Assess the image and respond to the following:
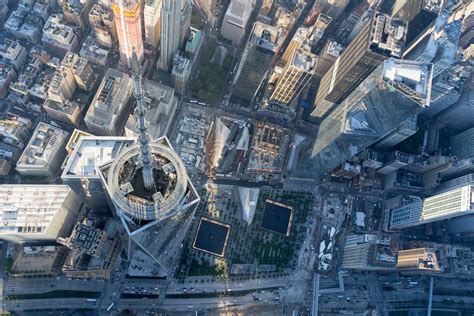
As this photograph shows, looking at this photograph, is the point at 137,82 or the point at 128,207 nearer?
the point at 137,82

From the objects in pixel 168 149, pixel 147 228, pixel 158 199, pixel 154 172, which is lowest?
pixel 147 228

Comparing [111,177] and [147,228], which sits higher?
[111,177]

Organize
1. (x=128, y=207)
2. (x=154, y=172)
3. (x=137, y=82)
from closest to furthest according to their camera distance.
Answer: (x=137, y=82) < (x=128, y=207) < (x=154, y=172)

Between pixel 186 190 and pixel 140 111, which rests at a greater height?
pixel 140 111

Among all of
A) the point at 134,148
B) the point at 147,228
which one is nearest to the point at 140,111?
the point at 134,148

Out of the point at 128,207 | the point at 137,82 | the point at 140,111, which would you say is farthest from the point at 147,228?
the point at 137,82

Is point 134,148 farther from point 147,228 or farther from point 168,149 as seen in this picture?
point 147,228

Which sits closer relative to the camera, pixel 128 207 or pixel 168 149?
pixel 128 207

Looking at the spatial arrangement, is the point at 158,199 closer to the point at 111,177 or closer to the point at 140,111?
the point at 111,177

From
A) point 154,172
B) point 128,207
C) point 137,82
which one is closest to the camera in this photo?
point 137,82
